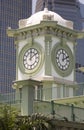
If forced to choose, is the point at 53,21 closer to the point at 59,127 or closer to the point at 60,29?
the point at 60,29

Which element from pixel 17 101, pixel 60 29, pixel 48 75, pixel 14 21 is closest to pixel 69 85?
pixel 48 75

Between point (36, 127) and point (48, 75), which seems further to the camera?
point (48, 75)

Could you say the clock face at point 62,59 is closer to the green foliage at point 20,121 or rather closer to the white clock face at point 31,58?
the white clock face at point 31,58

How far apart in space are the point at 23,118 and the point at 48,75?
14.7 meters

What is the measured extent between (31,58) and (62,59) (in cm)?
238

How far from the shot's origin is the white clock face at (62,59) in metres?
43.9

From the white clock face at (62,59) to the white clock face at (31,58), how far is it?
1.61 metres

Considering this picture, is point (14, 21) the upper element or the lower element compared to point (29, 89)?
upper

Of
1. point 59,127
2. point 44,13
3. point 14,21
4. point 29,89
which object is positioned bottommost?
point 59,127

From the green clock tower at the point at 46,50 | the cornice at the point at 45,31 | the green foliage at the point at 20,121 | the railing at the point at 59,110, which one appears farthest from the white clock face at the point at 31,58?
the green foliage at the point at 20,121

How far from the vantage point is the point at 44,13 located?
45062 mm

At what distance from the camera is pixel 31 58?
1731 inches

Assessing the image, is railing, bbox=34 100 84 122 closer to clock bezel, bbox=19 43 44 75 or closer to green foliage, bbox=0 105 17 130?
green foliage, bbox=0 105 17 130

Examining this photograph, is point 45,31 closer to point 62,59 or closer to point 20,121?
point 62,59
